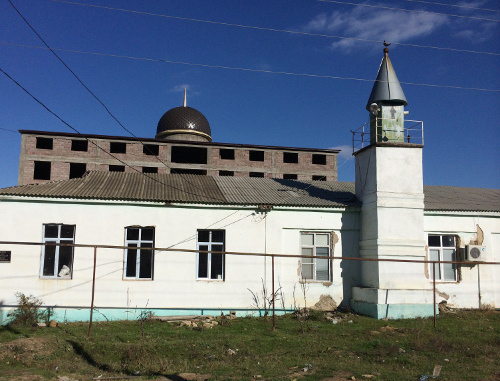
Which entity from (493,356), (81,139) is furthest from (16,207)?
(81,139)

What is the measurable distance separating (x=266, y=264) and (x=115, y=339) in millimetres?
5824

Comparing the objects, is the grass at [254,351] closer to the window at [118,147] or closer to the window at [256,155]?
the window at [118,147]

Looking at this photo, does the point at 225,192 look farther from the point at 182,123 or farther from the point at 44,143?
the point at 44,143

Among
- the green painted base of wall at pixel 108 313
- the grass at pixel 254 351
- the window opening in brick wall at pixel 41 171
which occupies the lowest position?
the grass at pixel 254 351

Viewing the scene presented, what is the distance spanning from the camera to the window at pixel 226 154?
44875 mm

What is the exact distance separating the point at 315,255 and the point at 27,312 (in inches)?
362

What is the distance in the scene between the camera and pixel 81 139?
4244cm

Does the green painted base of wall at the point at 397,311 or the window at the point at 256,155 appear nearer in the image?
the green painted base of wall at the point at 397,311

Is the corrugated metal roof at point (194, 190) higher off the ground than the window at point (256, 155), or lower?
lower

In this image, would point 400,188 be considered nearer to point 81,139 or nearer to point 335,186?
point 335,186

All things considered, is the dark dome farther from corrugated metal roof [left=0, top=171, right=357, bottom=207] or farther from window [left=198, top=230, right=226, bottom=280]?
window [left=198, top=230, right=226, bottom=280]

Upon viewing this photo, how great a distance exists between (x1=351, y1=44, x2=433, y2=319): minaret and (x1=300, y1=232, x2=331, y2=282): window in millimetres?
1212

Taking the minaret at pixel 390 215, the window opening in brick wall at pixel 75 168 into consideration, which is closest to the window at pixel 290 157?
the window opening in brick wall at pixel 75 168

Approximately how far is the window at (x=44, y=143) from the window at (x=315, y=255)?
35413 mm
